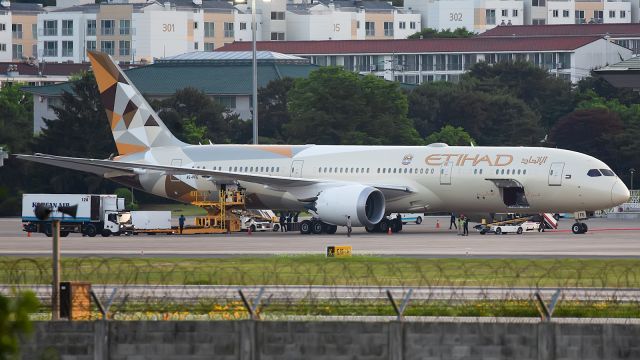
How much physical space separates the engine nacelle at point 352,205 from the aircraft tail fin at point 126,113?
36.5ft

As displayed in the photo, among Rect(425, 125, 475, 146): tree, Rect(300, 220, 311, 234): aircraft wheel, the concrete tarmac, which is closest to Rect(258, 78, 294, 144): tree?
Rect(425, 125, 475, 146): tree

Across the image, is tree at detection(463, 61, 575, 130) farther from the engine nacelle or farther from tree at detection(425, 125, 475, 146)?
the engine nacelle

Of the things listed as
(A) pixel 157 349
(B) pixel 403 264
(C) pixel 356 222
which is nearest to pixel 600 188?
(C) pixel 356 222

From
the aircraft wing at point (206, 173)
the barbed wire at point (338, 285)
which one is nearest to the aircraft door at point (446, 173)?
the aircraft wing at point (206, 173)

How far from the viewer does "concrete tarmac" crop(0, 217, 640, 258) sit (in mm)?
53875

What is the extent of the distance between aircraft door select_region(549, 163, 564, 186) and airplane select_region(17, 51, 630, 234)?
5cm

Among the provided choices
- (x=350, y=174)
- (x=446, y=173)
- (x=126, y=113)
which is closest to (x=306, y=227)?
(x=350, y=174)

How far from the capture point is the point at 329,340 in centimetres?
2802

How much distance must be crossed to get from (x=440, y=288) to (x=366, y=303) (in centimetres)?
513

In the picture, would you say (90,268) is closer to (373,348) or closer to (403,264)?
(403,264)

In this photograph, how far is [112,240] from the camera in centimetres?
6544

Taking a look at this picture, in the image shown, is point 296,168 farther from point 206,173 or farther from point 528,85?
point 528,85

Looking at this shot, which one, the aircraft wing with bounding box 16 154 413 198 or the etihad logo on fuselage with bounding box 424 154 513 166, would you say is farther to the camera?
the aircraft wing with bounding box 16 154 413 198

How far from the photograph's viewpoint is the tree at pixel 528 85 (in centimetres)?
16675
